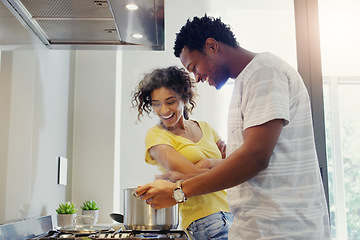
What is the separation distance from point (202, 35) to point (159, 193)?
1.54 feet

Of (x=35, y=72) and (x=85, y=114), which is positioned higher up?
(x=35, y=72)

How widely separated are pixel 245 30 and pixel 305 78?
0.36 metres

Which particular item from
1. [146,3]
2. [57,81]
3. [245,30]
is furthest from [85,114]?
[245,30]

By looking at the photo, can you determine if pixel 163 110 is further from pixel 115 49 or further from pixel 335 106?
pixel 335 106

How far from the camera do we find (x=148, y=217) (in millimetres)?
1378

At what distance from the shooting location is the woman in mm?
1379

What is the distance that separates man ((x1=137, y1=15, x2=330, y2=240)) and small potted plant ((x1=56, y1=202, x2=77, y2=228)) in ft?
2.20

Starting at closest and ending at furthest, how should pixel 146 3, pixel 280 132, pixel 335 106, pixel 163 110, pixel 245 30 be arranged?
pixel 280 132 < pixel 146 3 < pixel 163 110 < pixel 245 30 < pixel 335 106

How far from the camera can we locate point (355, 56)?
2.02m

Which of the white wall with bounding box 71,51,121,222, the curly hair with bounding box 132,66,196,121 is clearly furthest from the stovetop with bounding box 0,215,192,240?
the curly hair with bounding box 132,66,196,121

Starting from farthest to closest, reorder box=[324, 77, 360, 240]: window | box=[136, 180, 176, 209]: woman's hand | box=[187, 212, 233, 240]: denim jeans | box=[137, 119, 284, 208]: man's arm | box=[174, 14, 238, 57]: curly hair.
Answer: box=[324, 77, 360, 240]: window
box=[187, 212, 233, 240]: denim jeans
box=[174, 14, 238, 57]: curly hair
box=[136, 180, 176, 209]: woman's hand
box=[137, 119, 284, 208]: man's arm

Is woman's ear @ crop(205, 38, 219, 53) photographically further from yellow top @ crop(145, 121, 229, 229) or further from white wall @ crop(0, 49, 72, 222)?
white wall @ crop(0, 49, 72, 222)

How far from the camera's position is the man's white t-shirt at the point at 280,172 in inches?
38.4

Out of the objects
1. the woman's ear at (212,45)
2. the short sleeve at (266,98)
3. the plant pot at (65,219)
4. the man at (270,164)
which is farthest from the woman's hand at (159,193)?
the plant pot at (65,219)
